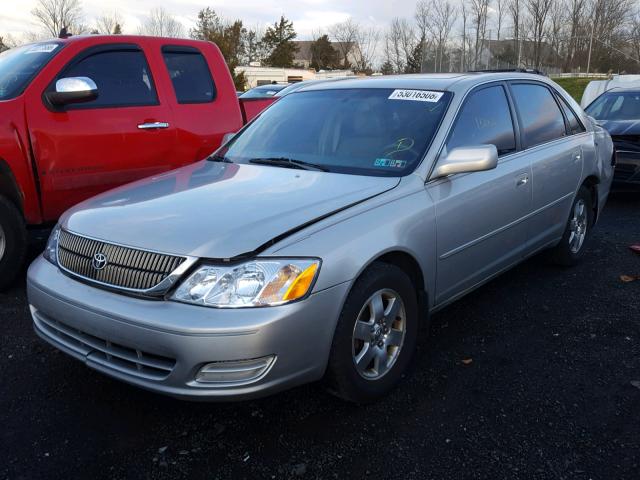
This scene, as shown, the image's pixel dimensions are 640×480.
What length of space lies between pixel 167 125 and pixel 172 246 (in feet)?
9.29

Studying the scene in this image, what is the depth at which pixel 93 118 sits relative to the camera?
15.4 ft

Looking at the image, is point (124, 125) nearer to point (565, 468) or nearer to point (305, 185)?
point (305, 185)

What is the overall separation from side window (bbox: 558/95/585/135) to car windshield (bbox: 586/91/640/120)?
431 cm

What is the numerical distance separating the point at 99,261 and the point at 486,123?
99.6 inches

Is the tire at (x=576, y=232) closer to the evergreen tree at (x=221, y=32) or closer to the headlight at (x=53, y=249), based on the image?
the headlight at (x=53, y=249)

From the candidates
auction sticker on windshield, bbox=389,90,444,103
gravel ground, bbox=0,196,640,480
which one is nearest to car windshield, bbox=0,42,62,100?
gravel ground, bbox=0,196,640,480

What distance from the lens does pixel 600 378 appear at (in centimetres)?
330

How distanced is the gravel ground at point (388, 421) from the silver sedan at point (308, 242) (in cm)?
27

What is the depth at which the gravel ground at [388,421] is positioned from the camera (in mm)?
2561

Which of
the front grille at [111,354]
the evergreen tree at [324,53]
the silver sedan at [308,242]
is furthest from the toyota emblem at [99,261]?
the evergreen tree at [324,53]

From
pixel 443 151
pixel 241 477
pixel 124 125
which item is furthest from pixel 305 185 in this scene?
pixel 124 125

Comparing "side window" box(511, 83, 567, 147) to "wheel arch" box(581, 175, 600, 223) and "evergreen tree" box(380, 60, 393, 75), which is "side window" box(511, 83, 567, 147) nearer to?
"wheel arch" box(581, 175, 600, 223)

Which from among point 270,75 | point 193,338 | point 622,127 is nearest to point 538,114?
point 193,338

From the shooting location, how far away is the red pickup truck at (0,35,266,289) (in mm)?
4398
